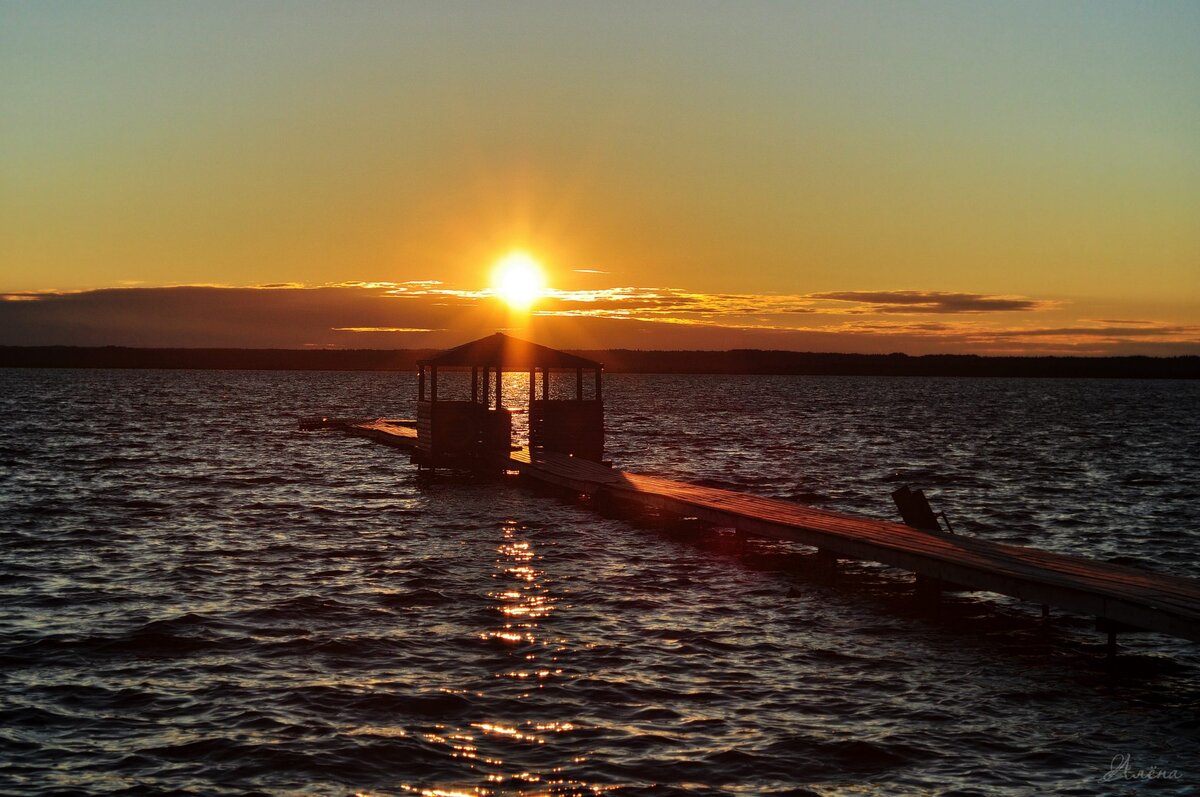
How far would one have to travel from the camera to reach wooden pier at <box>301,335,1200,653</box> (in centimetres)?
1312

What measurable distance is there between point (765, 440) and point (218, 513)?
39653 mm

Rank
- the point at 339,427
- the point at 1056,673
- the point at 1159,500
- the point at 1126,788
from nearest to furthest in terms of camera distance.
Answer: the point at 1126,788
the point at 1056,673
the point at 1159,500
the point at 339,427

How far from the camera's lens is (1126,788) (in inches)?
365

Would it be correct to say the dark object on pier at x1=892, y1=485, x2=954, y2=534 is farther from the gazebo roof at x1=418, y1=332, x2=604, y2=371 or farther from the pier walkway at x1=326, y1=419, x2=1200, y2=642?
the gazebo roof at x1=418, y1=332, x2=604, y2=371

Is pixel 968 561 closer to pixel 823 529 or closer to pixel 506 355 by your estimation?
pixel 823 529

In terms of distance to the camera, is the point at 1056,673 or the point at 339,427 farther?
the point at 339,427

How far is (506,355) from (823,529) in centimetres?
1706

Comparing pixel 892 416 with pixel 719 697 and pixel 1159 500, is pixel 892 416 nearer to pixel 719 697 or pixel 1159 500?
pixel 1159 500

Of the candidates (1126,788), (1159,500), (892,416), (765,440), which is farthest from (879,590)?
(892,416)

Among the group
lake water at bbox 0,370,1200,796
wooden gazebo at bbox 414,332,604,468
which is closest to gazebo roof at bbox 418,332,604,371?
wooden gazebo at bbox 414,332,604,468

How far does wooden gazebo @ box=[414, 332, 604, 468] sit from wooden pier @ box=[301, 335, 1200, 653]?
0.04 meters

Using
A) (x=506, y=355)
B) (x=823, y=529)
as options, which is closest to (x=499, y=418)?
(x=506, y=355)

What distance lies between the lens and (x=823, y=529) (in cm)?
1880

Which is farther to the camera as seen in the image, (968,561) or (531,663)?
(968,561)
